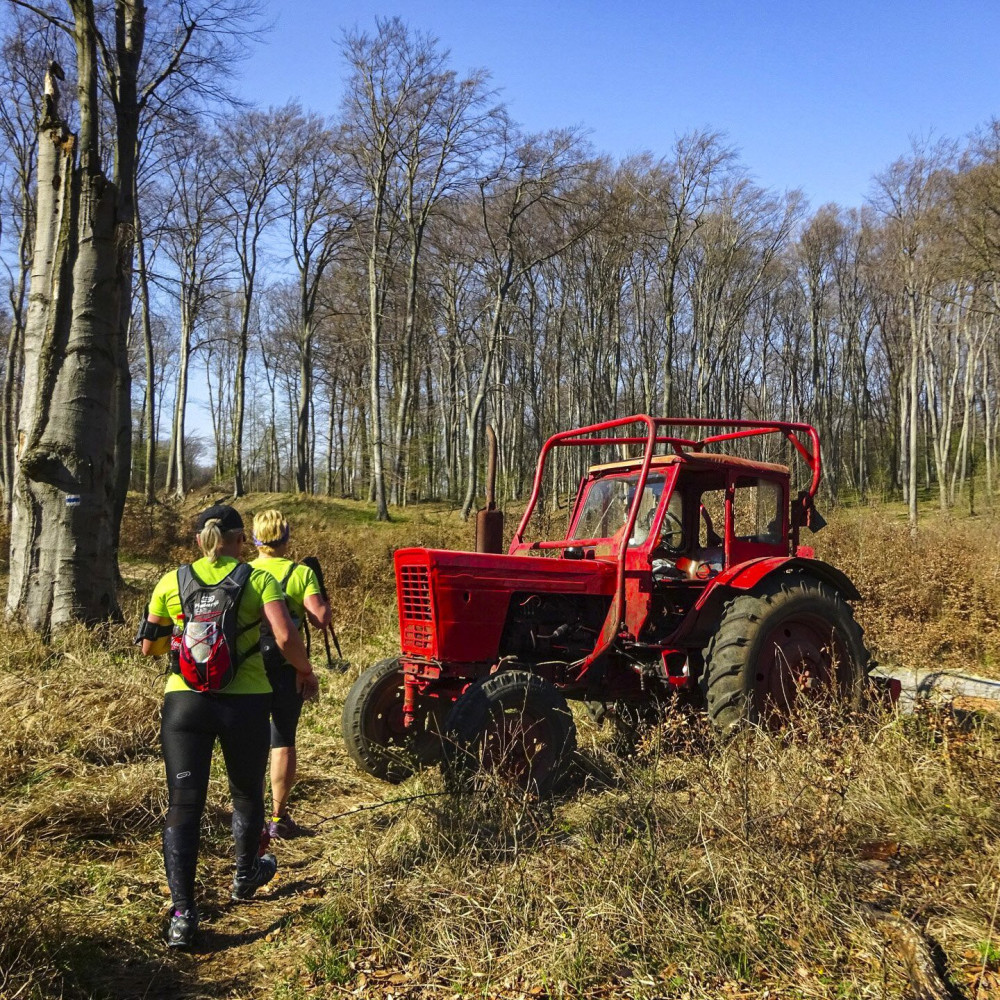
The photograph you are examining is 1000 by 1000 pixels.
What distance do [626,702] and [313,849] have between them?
250 centimetres

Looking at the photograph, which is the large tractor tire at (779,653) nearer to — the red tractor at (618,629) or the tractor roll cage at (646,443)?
the red tractor at (618,629)

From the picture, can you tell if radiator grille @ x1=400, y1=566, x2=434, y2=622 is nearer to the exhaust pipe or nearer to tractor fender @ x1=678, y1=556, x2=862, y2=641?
the exhaust pipe

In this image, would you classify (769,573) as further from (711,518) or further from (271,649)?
(271,649)

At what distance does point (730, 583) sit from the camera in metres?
5.73

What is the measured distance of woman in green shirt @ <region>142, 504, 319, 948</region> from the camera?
3475 mm

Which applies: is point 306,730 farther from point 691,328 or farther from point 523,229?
point 691,328

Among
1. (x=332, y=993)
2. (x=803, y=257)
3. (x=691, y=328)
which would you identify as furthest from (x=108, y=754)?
(x=803, y=257)

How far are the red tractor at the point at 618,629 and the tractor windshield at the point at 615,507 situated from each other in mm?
13

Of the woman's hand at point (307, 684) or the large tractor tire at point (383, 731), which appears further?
the large tractor tire at point (383, 731)

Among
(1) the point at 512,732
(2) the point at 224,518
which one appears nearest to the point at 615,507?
(1) the point at 512,732

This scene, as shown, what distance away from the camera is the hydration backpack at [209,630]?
3.51m

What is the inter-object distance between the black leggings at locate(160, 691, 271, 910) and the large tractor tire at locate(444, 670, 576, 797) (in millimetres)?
1098

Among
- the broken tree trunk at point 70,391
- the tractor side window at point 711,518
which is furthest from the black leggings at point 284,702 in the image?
the broken tree trunk at point 70,391

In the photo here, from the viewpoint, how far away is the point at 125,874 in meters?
3.97
